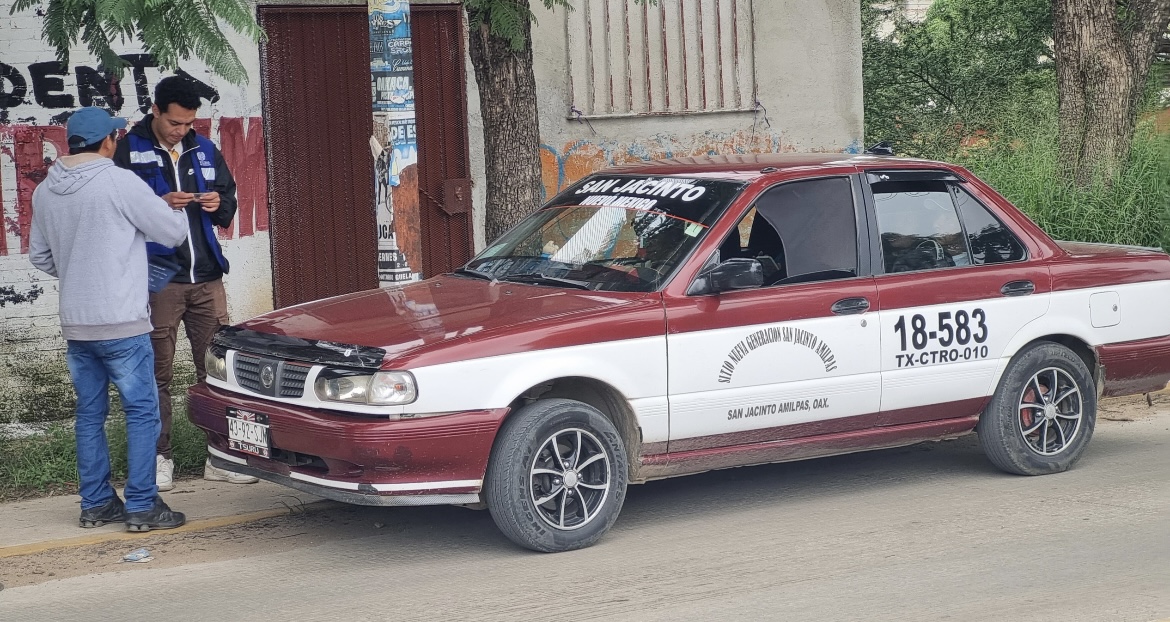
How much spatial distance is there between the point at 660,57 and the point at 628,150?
824mm

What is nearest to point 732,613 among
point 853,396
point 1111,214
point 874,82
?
point 853,396

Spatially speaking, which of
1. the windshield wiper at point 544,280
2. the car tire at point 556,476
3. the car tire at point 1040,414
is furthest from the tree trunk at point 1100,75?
the car tire at point 556,476

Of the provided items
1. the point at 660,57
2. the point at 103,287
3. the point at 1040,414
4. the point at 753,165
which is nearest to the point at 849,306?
the point at 753,165

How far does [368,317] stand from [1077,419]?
370cm

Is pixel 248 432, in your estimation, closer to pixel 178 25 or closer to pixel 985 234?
pixel 178 25

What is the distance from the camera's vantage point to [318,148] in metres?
10.4

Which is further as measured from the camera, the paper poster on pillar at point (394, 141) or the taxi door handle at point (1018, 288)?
the paper poster on pillar at point (394, 141)

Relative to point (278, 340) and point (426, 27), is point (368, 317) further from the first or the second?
point (426, 27)

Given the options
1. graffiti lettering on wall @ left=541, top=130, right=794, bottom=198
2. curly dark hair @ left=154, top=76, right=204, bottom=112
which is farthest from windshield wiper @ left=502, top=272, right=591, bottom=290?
graffiti lettering on wall @ left=541, top=130, right=794, bottom=198

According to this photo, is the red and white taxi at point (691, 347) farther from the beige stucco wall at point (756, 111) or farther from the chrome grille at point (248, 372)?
the beige stucco wall at point (756, 111)

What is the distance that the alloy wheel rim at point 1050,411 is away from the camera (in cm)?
709

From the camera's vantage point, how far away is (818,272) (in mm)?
6551

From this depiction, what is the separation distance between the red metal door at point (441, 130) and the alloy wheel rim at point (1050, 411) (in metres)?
5.17

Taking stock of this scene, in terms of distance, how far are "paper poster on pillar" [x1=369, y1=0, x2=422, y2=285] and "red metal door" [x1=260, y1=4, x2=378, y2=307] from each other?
114 inches
